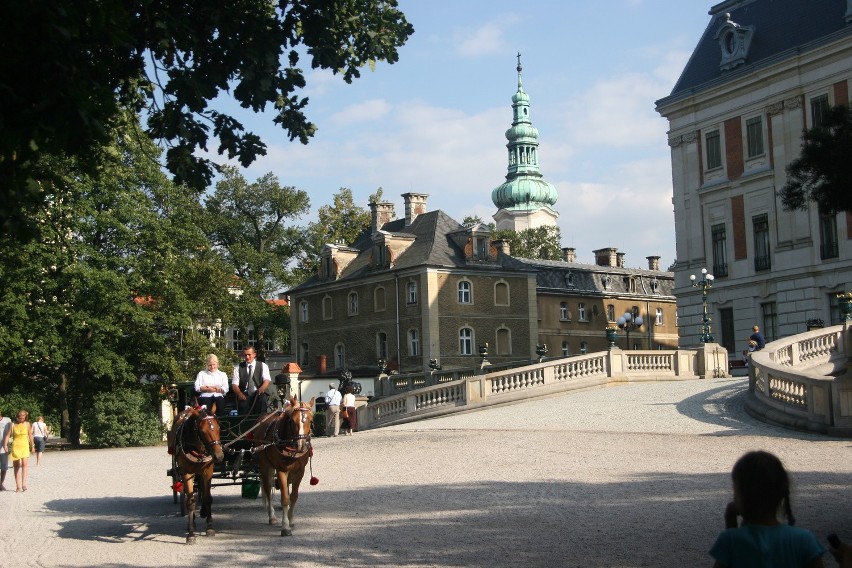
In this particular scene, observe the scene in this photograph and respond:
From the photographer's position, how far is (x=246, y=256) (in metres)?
74.9

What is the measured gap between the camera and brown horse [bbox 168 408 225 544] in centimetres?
1333

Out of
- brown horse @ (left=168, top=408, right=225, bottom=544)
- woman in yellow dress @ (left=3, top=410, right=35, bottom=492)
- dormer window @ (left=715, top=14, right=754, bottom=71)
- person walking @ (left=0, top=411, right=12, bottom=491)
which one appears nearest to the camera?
brown horse @ (left=168, top=408, right=225, bottom=544)

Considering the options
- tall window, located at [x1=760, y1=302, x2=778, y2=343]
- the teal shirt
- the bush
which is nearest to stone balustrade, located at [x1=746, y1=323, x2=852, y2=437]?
tall window, located at [x1=760, y1=302, x2=778, y2=343]

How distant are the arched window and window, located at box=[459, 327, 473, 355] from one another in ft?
5.89

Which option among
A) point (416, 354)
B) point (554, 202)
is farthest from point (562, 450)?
point (554, 202)

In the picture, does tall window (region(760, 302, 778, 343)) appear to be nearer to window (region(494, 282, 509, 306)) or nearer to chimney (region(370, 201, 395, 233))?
window (region(494, 282, 509, 306))

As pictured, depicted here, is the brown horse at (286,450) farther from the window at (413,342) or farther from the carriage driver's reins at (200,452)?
the window at (413,342)

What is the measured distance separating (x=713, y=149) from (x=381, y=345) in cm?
2474

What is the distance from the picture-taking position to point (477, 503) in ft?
50.6

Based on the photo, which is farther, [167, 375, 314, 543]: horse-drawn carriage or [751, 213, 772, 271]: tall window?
[751, 213, 772, 271]: tall window

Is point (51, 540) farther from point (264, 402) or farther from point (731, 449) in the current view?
point (731, 449)

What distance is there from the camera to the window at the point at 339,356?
72.1 metres

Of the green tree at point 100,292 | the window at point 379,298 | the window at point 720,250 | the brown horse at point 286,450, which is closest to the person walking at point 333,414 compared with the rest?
the green tree at point 100,292

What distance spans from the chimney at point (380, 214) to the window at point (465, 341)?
11.0 m
